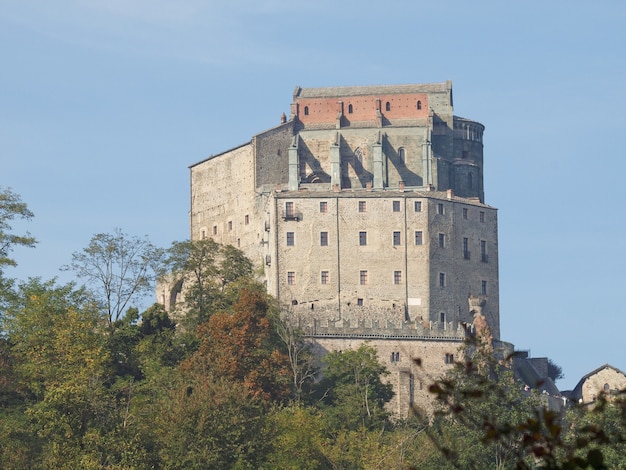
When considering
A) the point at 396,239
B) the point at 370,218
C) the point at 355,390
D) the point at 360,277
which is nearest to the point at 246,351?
the point at 355,390

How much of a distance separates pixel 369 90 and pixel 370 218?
16776mm

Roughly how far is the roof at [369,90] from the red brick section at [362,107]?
39 cm

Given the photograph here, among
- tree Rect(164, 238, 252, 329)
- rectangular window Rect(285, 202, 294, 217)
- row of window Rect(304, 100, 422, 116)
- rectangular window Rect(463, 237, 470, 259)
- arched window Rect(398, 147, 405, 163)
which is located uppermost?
row of window Rect(304, 100, 422, 116)

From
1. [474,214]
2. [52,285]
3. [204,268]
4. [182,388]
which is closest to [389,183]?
[474,214]

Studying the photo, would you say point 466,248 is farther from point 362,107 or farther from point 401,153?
point 362,107

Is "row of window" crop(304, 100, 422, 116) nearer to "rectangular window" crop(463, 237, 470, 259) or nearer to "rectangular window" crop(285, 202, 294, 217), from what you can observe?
"rectangular window" crop(463, 237, 470, 259)

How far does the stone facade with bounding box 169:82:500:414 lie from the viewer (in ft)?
277

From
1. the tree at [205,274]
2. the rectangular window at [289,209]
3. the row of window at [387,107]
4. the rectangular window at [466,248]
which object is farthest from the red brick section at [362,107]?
the tree at [205,274]

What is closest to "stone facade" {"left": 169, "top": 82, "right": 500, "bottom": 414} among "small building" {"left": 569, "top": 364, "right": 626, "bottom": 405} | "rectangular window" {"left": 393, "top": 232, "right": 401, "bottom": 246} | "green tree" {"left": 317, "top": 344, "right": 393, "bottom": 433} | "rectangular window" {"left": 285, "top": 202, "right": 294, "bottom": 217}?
"rectangular window" {"left": 393, "top": 232, "right": 401, "bottom": 246}

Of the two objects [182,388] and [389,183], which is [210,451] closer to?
[182,388]

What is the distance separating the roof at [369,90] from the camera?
333 ft

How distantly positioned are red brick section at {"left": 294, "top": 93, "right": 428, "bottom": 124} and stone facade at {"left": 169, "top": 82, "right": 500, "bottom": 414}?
94 mm

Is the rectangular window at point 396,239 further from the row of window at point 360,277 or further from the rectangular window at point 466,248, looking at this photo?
the rectangular window at point 466,248

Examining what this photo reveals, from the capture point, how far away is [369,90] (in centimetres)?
10206
